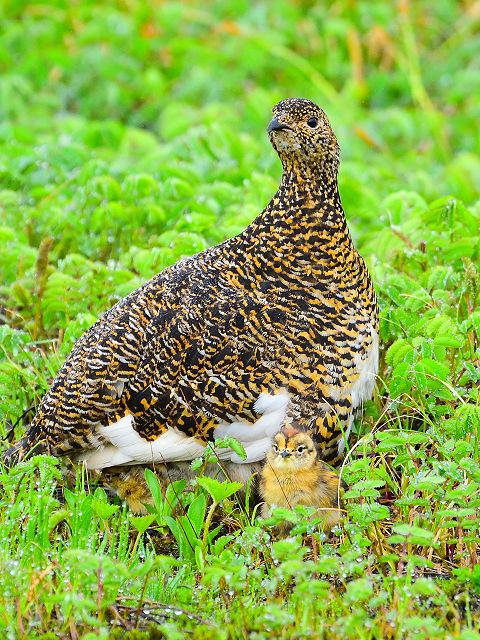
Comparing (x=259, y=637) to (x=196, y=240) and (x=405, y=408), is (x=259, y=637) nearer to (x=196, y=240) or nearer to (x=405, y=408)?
(x=405, y=408)

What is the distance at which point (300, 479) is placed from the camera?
14.0ft

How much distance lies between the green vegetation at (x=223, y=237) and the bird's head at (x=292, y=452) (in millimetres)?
212

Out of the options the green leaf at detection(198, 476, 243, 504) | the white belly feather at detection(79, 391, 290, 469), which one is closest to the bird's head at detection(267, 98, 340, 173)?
the white belly feather at detection(79, 391, 290, 469)

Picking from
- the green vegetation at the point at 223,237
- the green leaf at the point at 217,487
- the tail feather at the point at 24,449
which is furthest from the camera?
the tail feather at the point at 24,449

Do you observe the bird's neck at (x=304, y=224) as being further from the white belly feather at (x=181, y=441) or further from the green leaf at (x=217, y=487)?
the green leaf at (x=217, y=487)

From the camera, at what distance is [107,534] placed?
423 cm

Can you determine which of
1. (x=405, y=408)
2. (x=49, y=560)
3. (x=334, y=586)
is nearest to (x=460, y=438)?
(x=405, y=408)

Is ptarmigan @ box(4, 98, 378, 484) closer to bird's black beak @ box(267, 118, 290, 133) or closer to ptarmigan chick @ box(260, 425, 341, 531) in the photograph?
bird's black beak @ box(267, 118, 290, 133)

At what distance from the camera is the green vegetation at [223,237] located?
362 centimetres

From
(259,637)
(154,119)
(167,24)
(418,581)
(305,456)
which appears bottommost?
(259,637)

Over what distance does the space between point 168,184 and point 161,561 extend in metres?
3.46

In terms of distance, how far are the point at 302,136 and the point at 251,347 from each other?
95cm

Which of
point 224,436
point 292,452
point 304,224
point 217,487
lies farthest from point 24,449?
point 304,224

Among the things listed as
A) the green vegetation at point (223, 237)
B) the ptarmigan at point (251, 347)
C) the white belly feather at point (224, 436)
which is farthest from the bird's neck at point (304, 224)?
the green vegetation at point (223, 237)
